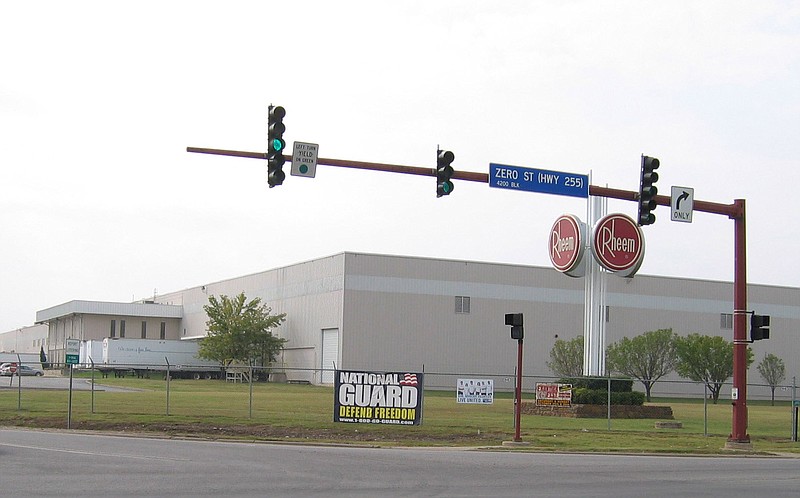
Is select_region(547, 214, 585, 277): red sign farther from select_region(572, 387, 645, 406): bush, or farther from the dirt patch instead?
the dirt patch

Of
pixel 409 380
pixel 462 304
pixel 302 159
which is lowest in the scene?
pixel 409 380

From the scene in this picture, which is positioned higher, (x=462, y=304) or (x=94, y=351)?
(x=462, y=304)

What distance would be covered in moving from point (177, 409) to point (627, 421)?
1666cm

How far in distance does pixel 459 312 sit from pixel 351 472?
60202 mm

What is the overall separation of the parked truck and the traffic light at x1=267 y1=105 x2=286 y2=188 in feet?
192

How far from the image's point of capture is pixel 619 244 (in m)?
40.8

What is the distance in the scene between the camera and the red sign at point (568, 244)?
41.4 meters

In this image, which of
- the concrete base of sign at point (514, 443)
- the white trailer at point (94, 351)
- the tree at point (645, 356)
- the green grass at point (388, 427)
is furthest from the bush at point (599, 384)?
the white trailer at point (94, 351)

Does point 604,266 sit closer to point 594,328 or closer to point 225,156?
point 594,328

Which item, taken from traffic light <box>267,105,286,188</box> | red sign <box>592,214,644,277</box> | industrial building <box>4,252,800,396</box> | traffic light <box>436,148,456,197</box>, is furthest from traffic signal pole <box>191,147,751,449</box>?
industrial building <box>4,252,800,396</box>

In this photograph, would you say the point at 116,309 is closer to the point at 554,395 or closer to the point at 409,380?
the point at 554,395

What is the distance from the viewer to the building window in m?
76.7

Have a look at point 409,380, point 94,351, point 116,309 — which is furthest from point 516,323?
point 116,309

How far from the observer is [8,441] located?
2212cm
